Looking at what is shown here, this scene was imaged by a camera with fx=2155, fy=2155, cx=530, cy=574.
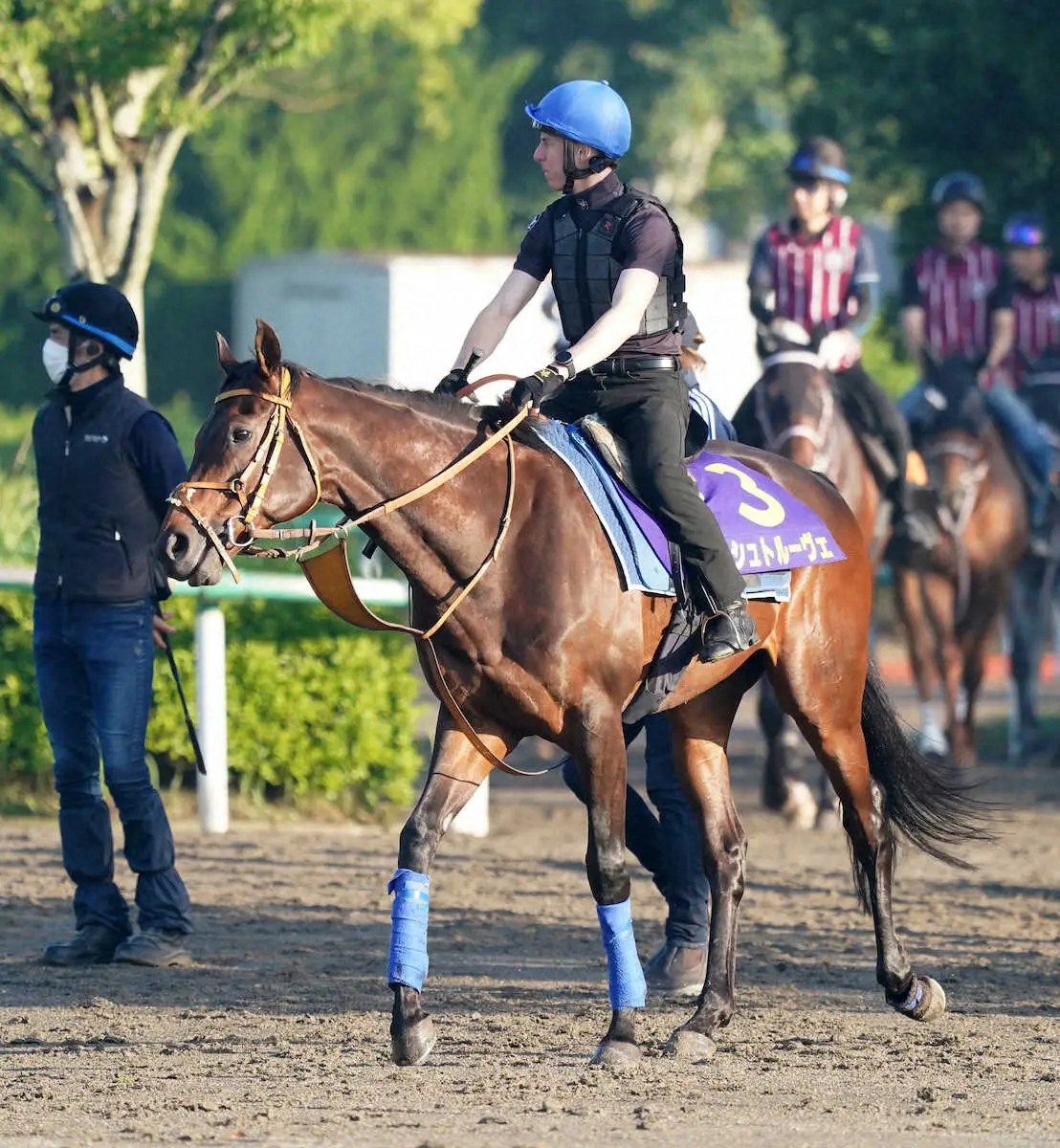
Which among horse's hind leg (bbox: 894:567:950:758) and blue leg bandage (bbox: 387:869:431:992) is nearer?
blue leg bandage (bbox: 387:869:431:992)

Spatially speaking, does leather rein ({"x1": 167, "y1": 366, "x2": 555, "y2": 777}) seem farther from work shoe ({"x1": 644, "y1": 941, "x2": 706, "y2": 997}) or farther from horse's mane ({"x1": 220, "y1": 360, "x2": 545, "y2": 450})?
work shoe ({"x1": 644, "y1": 941, "x2": 706, "y2": 997})

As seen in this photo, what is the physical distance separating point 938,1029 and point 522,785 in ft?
19.9

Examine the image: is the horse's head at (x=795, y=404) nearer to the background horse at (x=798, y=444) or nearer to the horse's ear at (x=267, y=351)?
the background horse at (x=798, y=444)

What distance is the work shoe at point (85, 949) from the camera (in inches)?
291

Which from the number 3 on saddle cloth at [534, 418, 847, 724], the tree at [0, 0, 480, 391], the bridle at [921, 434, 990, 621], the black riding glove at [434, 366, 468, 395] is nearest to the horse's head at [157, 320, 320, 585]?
the black riding glove at [434, 366, 468, 395]

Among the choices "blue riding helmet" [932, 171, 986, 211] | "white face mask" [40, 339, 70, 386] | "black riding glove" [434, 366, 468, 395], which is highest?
"blue riding helmet" [932, 171, 986, 211]

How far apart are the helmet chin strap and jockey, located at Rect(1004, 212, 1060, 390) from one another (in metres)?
8.30

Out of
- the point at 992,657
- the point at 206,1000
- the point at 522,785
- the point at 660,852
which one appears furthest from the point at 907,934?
the point at 992,657

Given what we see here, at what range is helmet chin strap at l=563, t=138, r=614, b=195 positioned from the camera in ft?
20.5

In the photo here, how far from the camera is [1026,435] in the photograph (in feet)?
43.7

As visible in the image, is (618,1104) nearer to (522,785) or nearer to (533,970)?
(533,970)

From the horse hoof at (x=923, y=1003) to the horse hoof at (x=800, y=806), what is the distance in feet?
14.1

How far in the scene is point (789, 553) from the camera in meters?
6.66

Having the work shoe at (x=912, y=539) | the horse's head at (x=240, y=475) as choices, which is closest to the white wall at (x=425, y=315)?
the work shoe at (x=912, y=539)
